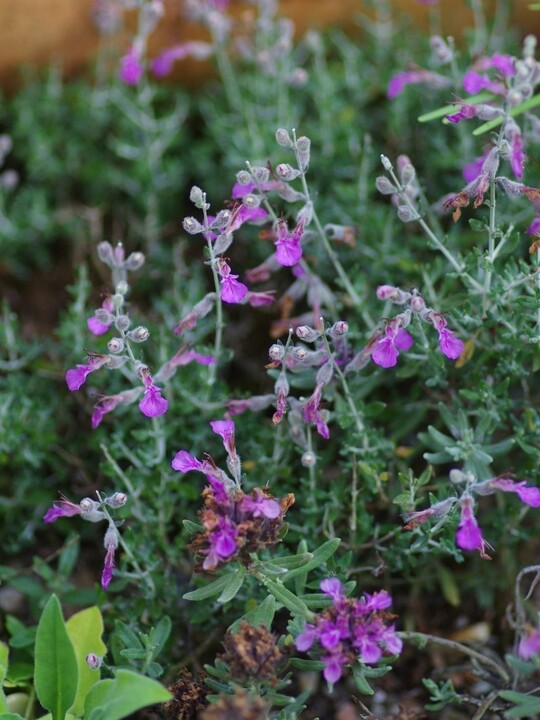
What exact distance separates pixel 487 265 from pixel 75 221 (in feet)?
6.42

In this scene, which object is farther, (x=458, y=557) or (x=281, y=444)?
(x=281, y=444)

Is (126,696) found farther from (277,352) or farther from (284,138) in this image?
(284,138)

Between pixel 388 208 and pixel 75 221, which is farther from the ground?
pixel 75 221

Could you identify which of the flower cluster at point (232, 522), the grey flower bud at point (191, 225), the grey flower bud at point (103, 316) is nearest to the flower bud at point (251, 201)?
the grey flower bud at point (191, 225)

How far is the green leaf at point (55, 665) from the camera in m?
2.16

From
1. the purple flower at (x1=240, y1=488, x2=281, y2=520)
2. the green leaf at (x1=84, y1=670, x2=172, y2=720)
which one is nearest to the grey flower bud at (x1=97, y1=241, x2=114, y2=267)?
the purple flower at (x1=240, y1=488, x2=281, y2=520)

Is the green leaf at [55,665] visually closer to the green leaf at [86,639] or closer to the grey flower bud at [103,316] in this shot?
the green leaf at [86,639]

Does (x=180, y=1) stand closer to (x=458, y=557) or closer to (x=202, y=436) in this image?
(x=202, y=436)

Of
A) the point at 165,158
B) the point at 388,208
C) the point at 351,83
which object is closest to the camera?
the point at 388,208

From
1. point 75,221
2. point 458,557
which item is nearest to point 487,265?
point 458,557

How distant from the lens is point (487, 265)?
2.34 m

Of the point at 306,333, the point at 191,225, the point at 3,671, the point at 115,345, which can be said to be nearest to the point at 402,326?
the point at 306,333

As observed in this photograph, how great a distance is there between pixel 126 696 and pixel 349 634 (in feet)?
1.69

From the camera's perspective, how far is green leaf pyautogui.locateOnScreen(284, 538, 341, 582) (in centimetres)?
222
